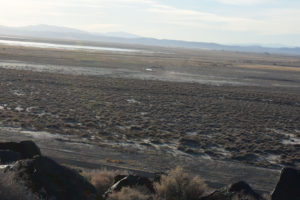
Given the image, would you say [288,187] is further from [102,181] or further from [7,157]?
[7,157]

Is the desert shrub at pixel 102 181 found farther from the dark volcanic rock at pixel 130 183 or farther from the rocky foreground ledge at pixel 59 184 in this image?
the dark volcanic rock at pixel 130 183

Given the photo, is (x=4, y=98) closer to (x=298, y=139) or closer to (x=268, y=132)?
(x=268, y=132)

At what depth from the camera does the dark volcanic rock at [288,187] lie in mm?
9391

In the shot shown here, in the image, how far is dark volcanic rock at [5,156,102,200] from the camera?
7.09 metres

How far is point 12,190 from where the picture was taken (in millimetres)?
A: 6336

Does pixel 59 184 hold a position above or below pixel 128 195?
above

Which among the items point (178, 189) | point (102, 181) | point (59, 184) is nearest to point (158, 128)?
point (102, 181)

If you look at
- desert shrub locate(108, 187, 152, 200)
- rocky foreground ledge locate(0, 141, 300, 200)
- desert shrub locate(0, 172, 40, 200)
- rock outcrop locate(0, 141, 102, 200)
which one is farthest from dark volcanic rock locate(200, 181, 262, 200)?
desert shrub locate(0, 172, 40, 200)

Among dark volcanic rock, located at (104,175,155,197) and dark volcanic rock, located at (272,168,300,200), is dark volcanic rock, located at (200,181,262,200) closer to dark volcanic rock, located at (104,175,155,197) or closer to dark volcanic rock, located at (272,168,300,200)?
dark volcanic rock, located at (272,168,300,200)

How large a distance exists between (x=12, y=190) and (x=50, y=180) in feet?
3.57

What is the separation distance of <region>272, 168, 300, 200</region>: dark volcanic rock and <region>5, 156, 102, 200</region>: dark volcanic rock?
15.7 feet

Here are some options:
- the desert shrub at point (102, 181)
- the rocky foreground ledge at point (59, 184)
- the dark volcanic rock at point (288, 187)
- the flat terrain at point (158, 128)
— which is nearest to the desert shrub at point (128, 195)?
the rocky foreground ledge at point (59, 184)

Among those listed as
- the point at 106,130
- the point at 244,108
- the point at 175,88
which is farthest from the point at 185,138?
the point at 175,88

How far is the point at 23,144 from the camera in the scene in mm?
10555
